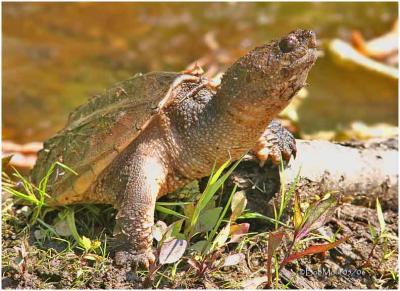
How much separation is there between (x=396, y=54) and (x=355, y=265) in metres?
4.21

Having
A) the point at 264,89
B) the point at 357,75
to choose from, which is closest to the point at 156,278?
the point at 264,89

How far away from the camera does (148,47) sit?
7176mm

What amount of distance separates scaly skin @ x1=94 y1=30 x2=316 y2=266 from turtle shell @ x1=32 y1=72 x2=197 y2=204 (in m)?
0.07

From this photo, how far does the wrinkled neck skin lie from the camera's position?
2.43 m

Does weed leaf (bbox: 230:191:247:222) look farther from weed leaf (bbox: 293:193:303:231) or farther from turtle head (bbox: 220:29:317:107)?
turtle head (bbox: 220:29:317:107)

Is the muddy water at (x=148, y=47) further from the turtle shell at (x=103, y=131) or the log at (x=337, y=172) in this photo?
the turtle shell at (x=103, y=131)

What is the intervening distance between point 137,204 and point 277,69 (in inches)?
30.4

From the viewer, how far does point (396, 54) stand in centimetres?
638

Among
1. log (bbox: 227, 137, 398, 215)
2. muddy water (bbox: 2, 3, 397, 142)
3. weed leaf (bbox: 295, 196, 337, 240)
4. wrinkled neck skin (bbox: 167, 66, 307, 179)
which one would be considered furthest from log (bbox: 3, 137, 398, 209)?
muddy water (bbox: 2, 3, 397, 142)

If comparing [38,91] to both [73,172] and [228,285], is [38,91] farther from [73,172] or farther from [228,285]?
[228,285]

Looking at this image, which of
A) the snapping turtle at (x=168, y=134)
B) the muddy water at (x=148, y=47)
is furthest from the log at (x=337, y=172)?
the muddy water at (x=148, y=47)

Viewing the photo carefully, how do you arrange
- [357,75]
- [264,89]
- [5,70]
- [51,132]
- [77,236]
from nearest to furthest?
[264,89], [77,236], [51,132], [357,75], [5,70]

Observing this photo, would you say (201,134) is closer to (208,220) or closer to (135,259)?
(208,220)

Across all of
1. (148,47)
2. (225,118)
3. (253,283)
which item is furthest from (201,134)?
(148,47)
